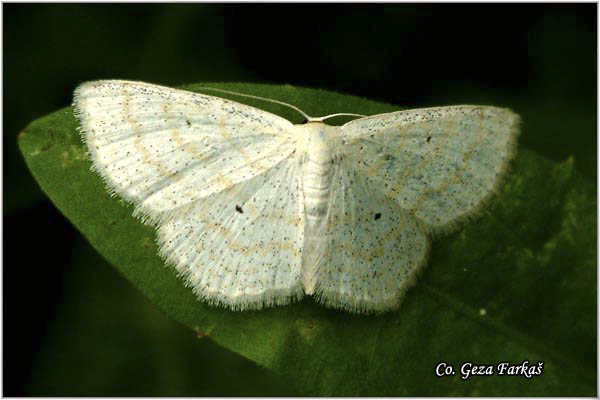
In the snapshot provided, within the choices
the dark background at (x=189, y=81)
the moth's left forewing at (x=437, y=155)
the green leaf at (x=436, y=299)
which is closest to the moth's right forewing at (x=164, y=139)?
the green leaf at (x=436, y=299)

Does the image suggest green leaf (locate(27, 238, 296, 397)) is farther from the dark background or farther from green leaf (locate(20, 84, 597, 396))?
green leaf (locate(20, 84, 597, 396))

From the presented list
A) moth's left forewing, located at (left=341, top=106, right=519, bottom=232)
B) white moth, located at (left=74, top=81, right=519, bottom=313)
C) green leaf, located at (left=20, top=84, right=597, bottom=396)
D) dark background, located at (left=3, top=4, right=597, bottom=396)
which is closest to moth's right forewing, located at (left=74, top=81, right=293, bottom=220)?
white moth, located at (left=74, top=81, right=519, bottom=313)

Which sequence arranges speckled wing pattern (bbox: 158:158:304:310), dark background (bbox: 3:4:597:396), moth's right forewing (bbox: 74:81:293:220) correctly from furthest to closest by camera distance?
dark background (bbox: 3:4:597:396) → speckled wing pattern (bbox: 158:158:304:310) → moth's right forewing (bbox: 74:81:293:220)

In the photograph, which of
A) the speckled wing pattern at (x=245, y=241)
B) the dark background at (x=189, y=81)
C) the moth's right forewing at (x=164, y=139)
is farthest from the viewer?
the dark background at (x=189, y=81)

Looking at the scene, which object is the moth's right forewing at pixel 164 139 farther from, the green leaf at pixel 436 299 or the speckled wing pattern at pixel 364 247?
the speckled wing pattern at pixel 364 247

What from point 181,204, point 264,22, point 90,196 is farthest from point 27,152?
point 264,22
